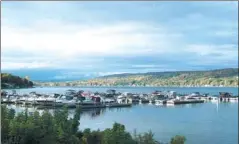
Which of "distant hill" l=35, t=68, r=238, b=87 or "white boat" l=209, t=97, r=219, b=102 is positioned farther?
"distant hill" l=35, t=68, r=238, b=87

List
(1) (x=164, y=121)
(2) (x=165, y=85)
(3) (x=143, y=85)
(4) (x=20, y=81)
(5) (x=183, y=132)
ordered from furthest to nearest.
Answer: (3) (x=143, y=85) → (2) (x=165, y=85) → (4) (x=20, y=81) → (1) (x=164, y=121) → (5) (x=183, y=132)

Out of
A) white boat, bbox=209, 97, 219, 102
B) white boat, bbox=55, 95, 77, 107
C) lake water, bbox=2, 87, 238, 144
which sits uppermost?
white boat, bbox=55, 95, 77, 107

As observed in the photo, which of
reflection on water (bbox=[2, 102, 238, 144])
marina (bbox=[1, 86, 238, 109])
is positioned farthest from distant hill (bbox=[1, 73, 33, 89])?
reflection on water (bbox=[2, 102, 238, 144])

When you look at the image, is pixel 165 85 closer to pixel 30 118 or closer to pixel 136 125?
pixel 136 125

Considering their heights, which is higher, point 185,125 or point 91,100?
point 91,100

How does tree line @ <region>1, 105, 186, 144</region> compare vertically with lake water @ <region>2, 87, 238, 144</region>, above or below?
above

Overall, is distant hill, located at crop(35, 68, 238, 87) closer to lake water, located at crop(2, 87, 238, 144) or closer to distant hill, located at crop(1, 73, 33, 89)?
distant hill, located at crop(1, 73, 33, 89)

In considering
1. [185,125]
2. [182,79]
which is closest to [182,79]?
[182,79]

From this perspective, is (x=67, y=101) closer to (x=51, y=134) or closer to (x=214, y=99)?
(x=214, y=99)

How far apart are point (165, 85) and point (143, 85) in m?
12.7

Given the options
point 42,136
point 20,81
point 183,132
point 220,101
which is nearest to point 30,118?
point 42,136

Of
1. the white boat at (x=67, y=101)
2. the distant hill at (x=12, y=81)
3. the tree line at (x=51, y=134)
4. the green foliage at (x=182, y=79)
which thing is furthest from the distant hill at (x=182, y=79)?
the tree line at (x=51, y=134)

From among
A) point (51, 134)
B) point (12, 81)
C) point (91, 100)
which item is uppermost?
point (12, 81)

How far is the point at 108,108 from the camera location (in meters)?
42.9
